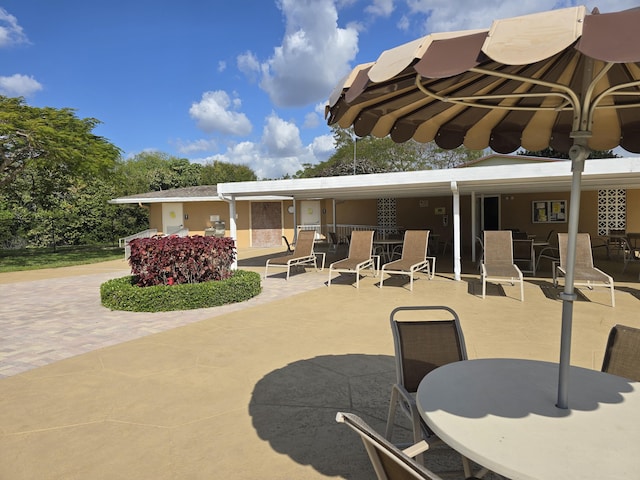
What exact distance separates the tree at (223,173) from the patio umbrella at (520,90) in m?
35.2

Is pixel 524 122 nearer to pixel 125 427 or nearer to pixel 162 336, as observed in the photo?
pixel 125 427

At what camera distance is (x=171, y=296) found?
668cm

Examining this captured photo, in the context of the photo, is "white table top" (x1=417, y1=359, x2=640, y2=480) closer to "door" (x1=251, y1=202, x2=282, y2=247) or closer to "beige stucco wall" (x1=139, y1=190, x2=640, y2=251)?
"beige stucco wall" (x1=139, y1=190, x2=640, y2=251)

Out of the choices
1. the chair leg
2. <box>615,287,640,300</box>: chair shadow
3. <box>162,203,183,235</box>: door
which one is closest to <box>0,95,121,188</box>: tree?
<box>162,203,183,235</box>: door

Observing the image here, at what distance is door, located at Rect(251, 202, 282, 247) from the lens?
19.3 meters

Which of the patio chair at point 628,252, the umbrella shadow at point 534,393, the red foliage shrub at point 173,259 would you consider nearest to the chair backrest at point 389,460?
the umbrella shadow at point 534,393

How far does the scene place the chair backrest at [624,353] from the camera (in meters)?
2.28

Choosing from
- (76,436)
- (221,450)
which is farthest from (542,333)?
A: (76,436)

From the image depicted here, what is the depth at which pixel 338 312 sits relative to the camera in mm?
6281

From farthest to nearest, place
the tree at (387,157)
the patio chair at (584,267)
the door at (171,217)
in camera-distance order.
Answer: the tree at (387,157) < the door at (171,217) < the patio chair at (584,267)

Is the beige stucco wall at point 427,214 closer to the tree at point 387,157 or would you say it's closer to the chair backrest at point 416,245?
the chair backrest at point 416,245

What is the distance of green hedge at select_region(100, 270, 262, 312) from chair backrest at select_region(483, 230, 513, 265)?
4.89 m

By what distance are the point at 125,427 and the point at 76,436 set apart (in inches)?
12.2

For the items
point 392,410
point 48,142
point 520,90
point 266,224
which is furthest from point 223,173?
point 392,410
